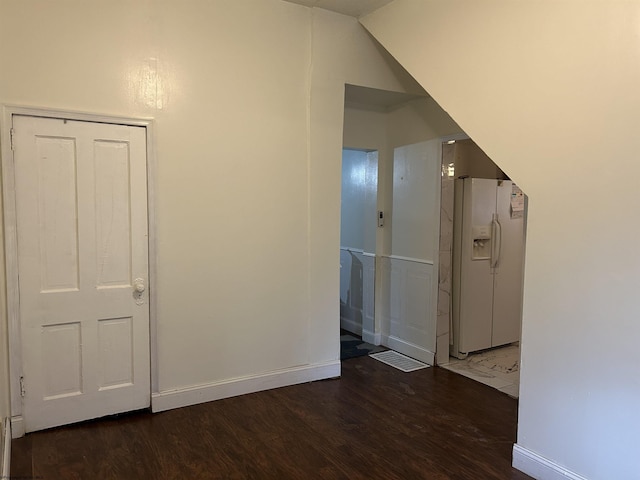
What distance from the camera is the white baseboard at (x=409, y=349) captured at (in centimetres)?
423

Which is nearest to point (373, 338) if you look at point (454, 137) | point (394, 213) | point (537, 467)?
point (394, 213)

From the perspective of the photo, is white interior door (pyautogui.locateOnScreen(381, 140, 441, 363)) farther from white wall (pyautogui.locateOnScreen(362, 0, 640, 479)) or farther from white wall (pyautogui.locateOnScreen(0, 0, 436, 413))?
white wall (pyautogui.locateOnScreen(362, 0, 640, 479))

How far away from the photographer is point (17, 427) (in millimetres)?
2752

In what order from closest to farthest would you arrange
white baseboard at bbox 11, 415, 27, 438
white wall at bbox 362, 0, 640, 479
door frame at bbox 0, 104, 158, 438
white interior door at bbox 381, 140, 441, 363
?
white wall at bbox 362, 0, 640, 479 < door frame at bbox 0, 104, 158, 438 < white baseboard at bbox 11, 415, 27, 438 < white interior door at bbox 381, 140, 441, 363

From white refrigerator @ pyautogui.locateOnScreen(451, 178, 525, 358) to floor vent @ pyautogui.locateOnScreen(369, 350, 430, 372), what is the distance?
0.48 m

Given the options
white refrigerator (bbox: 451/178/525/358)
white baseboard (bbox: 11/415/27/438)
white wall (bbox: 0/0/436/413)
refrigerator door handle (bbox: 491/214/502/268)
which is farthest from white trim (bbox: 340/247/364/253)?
white baseboard (bbox: 11/415/27/438)

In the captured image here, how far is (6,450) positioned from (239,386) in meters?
1.52

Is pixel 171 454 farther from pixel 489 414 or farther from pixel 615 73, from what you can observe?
pixel 615 73

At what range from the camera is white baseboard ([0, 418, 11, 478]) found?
7.09ft

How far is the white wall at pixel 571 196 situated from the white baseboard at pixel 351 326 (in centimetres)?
273

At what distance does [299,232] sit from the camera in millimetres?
3686

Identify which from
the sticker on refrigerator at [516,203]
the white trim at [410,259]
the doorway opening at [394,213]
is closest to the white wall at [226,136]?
the doorway opening at [394,213]

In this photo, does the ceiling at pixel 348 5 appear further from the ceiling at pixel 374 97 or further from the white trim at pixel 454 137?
the white trim at pixel 454 137

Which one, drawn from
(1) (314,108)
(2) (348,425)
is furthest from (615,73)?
(2) (348,425)
